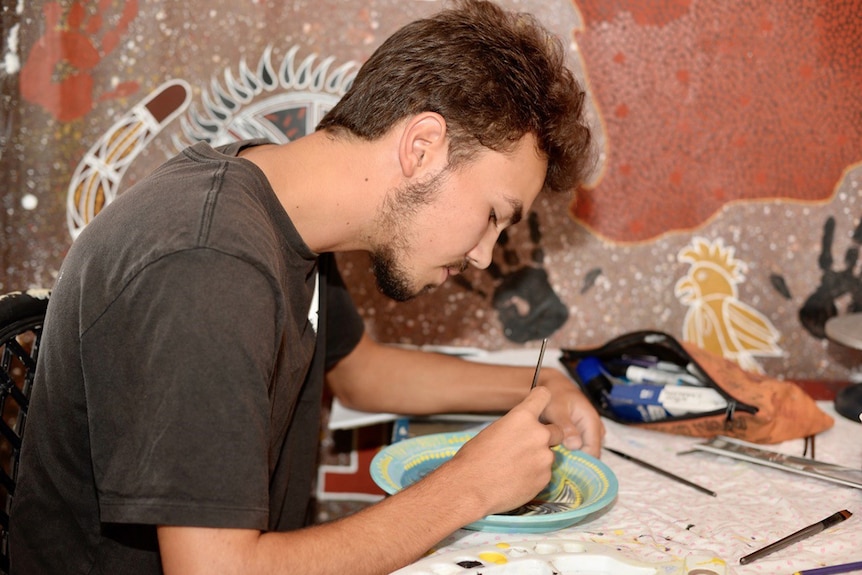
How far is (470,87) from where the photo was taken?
1084mm

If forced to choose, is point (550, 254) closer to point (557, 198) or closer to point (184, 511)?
point (557, 198)

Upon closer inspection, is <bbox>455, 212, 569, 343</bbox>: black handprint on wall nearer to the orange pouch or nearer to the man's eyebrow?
the orange pouch

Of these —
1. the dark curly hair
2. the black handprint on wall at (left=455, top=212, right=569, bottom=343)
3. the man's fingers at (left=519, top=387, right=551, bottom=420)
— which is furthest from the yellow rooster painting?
the man's fingers at (left=519, top=387, right=551, bottom=420)

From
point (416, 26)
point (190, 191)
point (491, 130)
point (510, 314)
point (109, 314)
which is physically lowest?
point (510, 314)

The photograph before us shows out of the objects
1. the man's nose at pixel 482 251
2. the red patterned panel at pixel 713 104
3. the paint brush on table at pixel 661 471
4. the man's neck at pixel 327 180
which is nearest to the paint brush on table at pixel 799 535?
the paint brush on table at pixel 661 471

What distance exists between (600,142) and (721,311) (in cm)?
46

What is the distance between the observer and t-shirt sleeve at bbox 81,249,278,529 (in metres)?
0.76

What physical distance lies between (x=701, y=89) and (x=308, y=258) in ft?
3.38

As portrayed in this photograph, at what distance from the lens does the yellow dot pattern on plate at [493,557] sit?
86cm

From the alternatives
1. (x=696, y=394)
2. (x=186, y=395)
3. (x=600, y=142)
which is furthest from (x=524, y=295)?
(x=186, y=395)

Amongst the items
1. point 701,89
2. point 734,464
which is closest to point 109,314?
point 734,464

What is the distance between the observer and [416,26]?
116 centimetres

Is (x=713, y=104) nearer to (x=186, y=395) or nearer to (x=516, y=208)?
(x=516, y=208)

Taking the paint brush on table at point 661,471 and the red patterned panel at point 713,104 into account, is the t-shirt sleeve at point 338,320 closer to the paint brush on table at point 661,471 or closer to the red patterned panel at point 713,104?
the paint brush on table at point 661,471
